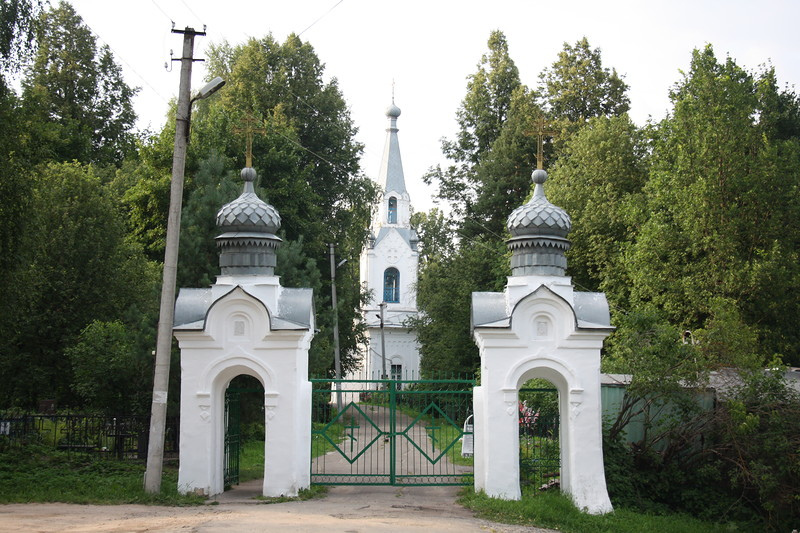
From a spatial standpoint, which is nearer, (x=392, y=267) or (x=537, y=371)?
(x=537, y=371)

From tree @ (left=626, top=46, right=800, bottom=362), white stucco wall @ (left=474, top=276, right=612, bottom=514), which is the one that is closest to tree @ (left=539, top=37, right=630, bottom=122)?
tree @ (left=626, top=46, right=800, bottom=362)

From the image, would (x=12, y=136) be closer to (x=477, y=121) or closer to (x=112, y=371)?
(x=112, y=371)

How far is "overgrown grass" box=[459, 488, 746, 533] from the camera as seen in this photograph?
11508 millimetres

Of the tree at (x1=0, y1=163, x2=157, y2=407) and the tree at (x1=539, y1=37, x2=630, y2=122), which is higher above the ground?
the tree at (x1=539, y1=37, x2=630, y2=122)

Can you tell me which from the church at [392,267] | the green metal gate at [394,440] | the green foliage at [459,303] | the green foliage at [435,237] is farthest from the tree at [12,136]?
the church at [392,267]

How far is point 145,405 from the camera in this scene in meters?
17.8

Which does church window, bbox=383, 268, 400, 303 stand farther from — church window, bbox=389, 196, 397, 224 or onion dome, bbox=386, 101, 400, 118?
onion dome, bbox=386, 101, 400, 118

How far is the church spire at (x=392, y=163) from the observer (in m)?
46.9

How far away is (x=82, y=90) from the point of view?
3512 cm

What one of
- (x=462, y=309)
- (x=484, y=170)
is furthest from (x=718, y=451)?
(x=484, y=170)

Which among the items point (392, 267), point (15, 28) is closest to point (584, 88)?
point (392, 267)

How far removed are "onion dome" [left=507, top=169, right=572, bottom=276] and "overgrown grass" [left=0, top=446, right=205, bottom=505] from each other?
20.8 ft

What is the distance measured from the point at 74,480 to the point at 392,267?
3402 centimetres

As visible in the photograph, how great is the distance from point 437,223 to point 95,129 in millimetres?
15965
